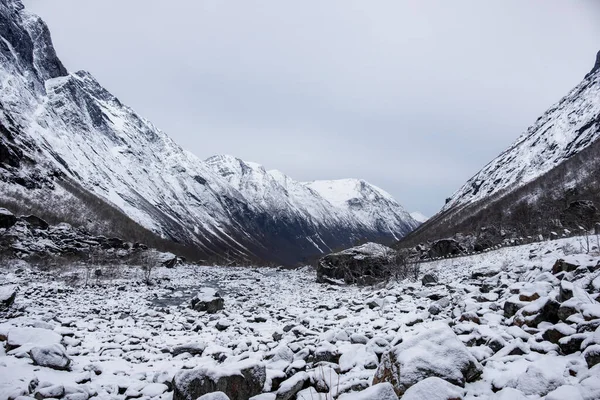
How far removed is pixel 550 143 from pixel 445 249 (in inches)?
3976

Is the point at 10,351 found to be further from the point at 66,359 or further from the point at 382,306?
the point at 382,306

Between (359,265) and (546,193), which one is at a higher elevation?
(546,193)

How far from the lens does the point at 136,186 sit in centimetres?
15825

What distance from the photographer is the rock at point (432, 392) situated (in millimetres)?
5246

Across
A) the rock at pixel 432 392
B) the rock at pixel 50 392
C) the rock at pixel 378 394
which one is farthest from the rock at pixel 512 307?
the rock at pixel 50 392

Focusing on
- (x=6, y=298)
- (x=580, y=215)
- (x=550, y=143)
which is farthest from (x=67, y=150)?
(x=550, y=143)

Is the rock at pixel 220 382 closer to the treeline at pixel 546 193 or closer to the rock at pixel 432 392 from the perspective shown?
the rock at pixel 432 392

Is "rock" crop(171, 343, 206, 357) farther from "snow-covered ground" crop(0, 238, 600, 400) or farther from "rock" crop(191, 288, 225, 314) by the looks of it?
"rock" crop(191, 288, 225, 314)

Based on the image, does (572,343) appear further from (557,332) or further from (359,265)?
(359,265)

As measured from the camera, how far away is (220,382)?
731 centimetres

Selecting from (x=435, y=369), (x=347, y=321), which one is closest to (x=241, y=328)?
(x=347, y=321)

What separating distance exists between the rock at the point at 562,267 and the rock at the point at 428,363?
7.82 meters

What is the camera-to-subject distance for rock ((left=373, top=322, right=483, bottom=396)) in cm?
631

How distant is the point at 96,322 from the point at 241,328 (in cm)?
659
